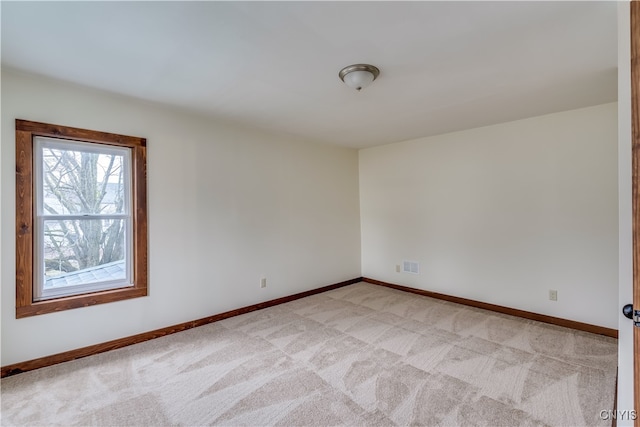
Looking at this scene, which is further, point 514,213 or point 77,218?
point 514,213

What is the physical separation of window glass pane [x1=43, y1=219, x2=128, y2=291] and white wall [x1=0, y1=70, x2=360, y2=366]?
23 cm

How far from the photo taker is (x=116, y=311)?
265 cm

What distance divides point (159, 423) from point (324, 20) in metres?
2.53

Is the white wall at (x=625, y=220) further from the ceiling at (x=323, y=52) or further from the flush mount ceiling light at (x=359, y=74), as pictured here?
the flush mount ceiling light at (x=359, y=74)

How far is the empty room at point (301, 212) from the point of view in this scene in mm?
1670

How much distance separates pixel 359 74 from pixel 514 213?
8.50 ft

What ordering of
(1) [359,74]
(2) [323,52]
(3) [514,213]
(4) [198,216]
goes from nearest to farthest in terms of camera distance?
(2) [323,52]
(1) [359,74]
(4) [198,216]
(3) [514,213]

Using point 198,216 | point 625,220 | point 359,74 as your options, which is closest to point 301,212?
point 198,216

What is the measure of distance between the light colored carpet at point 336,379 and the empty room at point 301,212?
19 millimetres

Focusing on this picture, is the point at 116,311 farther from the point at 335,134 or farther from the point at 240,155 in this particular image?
the point at 335,134

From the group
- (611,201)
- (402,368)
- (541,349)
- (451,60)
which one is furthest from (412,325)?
(451,60)

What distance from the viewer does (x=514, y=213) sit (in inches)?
134

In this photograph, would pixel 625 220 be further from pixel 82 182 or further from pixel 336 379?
pixel 82 182

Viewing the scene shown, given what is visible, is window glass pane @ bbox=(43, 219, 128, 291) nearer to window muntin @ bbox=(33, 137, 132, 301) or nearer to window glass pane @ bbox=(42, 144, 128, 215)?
window muntin @ bbox=(33, 137, 132, 301)
